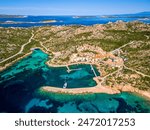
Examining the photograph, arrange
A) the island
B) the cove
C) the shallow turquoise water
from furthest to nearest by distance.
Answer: the cove
the island
the shallow turquoise water

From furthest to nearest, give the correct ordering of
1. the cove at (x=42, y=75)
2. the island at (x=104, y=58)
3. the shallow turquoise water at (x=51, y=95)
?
1. the cove at (x=42, y=75)
2. the island at (x=104, y=58)
3. the shallow turquoise water at (x=51, y=95)

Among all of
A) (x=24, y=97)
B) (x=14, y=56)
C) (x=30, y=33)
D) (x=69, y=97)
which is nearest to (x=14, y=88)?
(x=24, y=97)

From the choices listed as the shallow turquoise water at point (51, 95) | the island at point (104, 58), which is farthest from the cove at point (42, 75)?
the island at point (104, 58)

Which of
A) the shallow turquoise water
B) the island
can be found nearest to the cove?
the shallow turquoise water

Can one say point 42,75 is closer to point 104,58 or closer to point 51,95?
point 51,95

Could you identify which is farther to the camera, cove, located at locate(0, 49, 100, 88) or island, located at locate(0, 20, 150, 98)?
cove, located at locate(0, 49, 100, 88)

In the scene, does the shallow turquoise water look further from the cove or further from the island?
the island

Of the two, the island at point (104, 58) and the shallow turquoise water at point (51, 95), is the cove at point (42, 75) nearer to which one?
the shallow turquoise water at point (51, 95)

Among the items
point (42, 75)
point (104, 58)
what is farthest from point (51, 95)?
point (104, 58)
